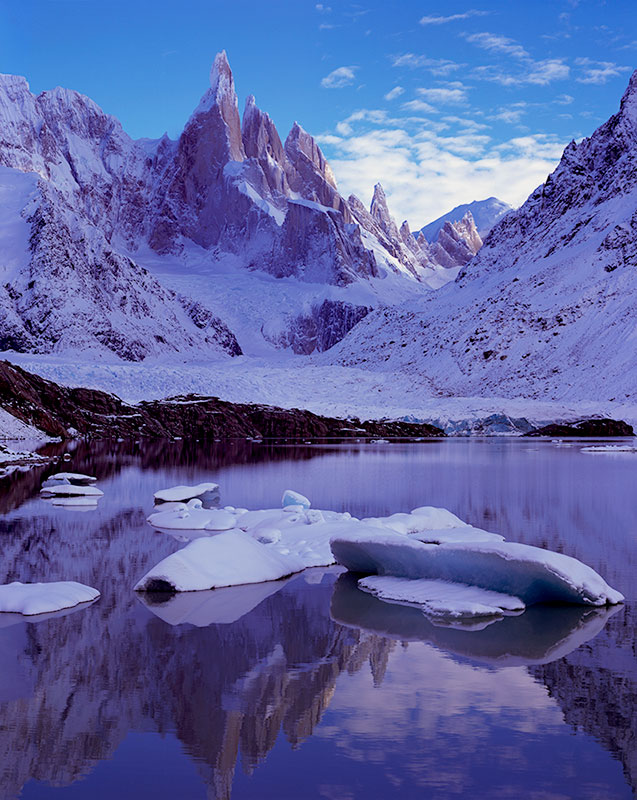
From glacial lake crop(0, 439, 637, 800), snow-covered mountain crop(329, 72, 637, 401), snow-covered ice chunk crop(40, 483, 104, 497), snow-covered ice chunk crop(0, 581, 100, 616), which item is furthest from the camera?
snow-covered mountain crop(329, 72, 637, 401)

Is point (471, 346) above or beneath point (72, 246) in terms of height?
beneath

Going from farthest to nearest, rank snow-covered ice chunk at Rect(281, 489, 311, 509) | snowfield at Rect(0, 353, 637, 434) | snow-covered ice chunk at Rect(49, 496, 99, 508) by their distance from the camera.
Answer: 1. snowfield at Rect(0, 353, 637, 434)
2. snow-covered ice chunk at Rect(49, 496, 99, 508)
3. snow-covered ice chunk at Rect(281, 489, 311, 509)

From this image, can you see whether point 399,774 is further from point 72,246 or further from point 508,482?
point 72,246

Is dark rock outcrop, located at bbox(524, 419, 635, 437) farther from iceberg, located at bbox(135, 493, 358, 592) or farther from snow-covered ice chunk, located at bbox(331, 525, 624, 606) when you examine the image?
snow-covered ice chunk, located at bbox(331, 525, 624, 606)

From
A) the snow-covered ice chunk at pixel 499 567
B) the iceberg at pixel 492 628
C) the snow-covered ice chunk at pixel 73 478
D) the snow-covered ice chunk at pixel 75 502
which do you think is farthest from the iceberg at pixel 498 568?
the snow-covered ice chunk at pixel 73 478

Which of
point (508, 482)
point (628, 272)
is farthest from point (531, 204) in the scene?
point (508, 482)

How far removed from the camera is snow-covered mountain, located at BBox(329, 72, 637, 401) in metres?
100

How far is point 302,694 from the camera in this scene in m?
8.38

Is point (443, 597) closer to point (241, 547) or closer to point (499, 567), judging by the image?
point (499, 567)

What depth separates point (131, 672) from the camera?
29.3 feet

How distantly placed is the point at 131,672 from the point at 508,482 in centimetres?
2410

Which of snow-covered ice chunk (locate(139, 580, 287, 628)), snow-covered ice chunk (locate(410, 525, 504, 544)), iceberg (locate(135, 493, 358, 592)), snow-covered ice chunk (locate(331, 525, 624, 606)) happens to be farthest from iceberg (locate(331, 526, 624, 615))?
snow-covered ice chunk (locate(410, 525, 504, 544))

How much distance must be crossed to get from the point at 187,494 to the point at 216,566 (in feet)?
35.1

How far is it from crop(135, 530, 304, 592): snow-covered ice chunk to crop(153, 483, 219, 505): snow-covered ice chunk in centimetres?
954
